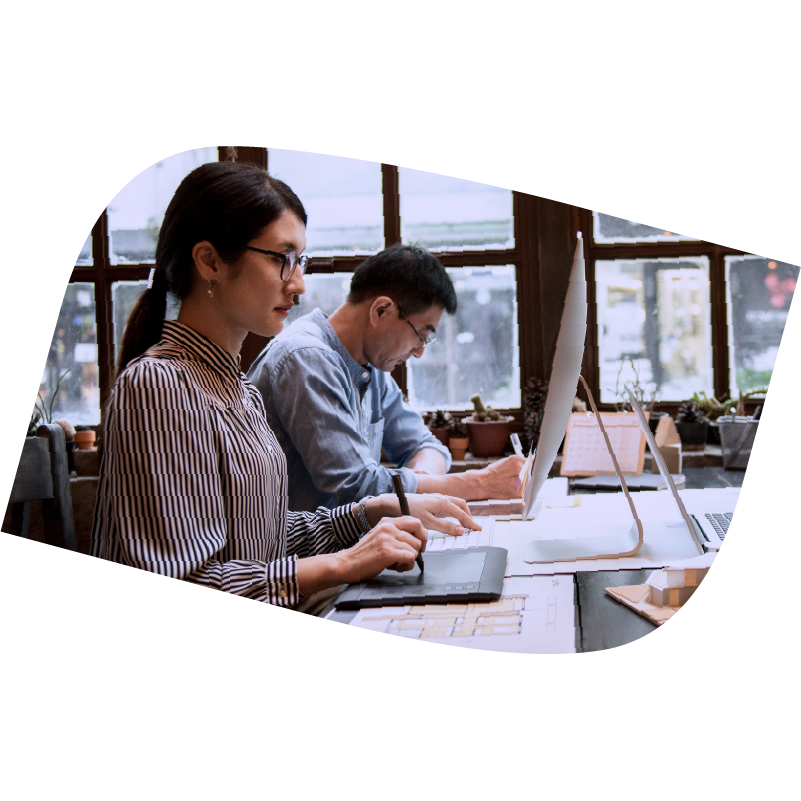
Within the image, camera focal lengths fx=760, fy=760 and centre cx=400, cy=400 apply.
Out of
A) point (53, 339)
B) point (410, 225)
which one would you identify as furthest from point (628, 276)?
point (53, 339)

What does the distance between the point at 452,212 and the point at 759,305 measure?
19.4 inches

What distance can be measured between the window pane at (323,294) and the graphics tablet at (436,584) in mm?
425

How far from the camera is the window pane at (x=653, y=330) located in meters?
1.22

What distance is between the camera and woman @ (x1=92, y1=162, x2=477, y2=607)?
1.07 metres

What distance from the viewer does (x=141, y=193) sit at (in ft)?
4.05

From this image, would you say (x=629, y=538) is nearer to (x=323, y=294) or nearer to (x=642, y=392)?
(x=642, y=392)

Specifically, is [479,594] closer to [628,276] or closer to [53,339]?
[628,276]

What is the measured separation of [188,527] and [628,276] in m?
0.78

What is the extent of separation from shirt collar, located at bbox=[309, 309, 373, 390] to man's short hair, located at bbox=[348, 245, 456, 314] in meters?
0.06

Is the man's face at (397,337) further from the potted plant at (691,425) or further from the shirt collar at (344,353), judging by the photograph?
the potted plant at (691,425)

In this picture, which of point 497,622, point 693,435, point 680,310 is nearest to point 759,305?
point 680,310

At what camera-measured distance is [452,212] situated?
1227mm

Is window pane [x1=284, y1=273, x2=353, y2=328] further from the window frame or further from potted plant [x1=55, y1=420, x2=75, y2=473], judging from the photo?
potted plant [x1=55, y1=420, x2=75, y2=473]

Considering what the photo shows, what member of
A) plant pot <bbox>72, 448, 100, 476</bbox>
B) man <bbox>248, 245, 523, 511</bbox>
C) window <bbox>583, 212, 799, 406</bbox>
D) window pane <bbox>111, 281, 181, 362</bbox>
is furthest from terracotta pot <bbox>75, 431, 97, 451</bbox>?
window <bbox>583, 212, 799, 406</bbox>
